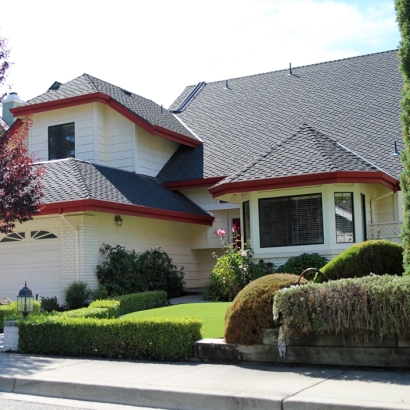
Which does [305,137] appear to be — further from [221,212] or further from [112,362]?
[112,362]

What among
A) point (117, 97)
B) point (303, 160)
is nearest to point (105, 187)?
point (117, 97)

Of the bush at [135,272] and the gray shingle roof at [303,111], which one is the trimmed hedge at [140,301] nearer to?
the bush at [135,272]

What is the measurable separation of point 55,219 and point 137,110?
5.65m

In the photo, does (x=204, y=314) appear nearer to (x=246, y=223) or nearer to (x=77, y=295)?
(x=77, y=295)

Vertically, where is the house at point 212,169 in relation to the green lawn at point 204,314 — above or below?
above

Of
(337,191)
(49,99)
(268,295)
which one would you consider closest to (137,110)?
(49,99)

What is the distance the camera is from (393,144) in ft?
61.7

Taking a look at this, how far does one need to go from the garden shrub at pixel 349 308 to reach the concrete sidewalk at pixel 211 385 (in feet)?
1.80

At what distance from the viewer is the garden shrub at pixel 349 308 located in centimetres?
805

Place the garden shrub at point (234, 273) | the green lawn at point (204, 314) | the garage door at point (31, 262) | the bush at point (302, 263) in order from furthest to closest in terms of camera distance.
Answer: the garage door at point (31, 262)
the garden shrub at point (234, 273)
the bush at point (302, 263)
the green lawn at point (204, 314)

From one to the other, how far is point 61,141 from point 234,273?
844 centimetres

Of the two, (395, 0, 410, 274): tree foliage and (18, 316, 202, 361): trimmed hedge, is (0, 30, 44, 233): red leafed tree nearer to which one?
(18, 316, 202, 361): trimmed hedge

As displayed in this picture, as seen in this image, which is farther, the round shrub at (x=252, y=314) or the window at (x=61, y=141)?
the window at (x=61, y=141)

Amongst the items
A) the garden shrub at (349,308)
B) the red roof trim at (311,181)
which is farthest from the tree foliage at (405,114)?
the red roof trim at (311,181)
